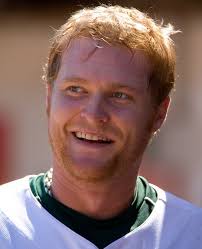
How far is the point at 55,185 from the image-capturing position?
330 cm

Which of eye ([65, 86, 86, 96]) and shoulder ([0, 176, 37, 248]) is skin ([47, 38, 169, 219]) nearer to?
eye ([65, 86, 86, 96])

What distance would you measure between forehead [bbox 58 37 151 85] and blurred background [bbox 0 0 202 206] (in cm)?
481

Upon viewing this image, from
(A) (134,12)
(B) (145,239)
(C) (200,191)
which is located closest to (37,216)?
(B) (145,239)

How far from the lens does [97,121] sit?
3125 millimetres

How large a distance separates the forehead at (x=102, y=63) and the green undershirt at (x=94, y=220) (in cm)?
43

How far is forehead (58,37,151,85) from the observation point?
3191mm

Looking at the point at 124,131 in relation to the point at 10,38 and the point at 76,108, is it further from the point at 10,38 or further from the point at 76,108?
the point at 10,38

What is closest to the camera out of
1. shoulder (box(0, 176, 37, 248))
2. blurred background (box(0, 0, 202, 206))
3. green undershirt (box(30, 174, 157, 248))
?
shoulder (box(0, 176, 37, 248))

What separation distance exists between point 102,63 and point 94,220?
55cm

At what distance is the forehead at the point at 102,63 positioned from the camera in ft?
10.5

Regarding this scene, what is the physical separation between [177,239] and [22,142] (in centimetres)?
635

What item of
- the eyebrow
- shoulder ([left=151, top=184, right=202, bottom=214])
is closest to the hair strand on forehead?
the eyebrow

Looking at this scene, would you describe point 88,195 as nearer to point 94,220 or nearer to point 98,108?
point 94,220

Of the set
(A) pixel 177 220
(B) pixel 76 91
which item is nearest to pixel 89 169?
(B) pixel 76 91
